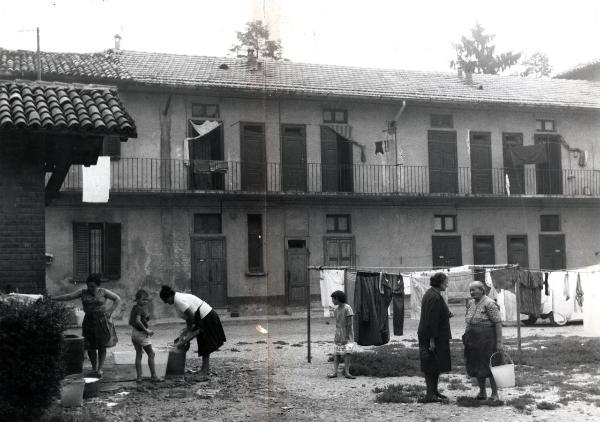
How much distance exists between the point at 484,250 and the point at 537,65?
2068cm

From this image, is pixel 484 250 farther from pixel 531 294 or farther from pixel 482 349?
pixel 482 349

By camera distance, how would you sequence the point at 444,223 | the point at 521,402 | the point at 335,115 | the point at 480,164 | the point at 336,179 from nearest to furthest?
the point at 521,402 → the point at 336,179 → the point at 335,115 → the point at 444,223 → the point at 480,164

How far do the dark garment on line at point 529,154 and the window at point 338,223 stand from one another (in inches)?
254

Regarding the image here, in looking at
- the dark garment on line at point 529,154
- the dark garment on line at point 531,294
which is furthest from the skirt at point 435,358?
the dark garment on line at point 529,154

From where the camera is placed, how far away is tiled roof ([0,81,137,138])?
28.8 feet

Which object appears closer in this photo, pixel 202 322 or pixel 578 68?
pixel 202 322

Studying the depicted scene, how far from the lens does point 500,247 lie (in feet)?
81.0

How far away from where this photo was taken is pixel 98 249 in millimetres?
21250

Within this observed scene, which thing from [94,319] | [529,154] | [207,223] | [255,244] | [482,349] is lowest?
[482,349]

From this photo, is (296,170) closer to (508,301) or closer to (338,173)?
(338,173)

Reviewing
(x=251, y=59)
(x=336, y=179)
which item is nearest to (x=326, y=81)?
(x=251, y=59)

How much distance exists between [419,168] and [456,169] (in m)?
1.42

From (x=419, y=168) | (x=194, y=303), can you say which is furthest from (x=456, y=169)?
(x=194, y=303)

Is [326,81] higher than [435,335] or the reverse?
higher
